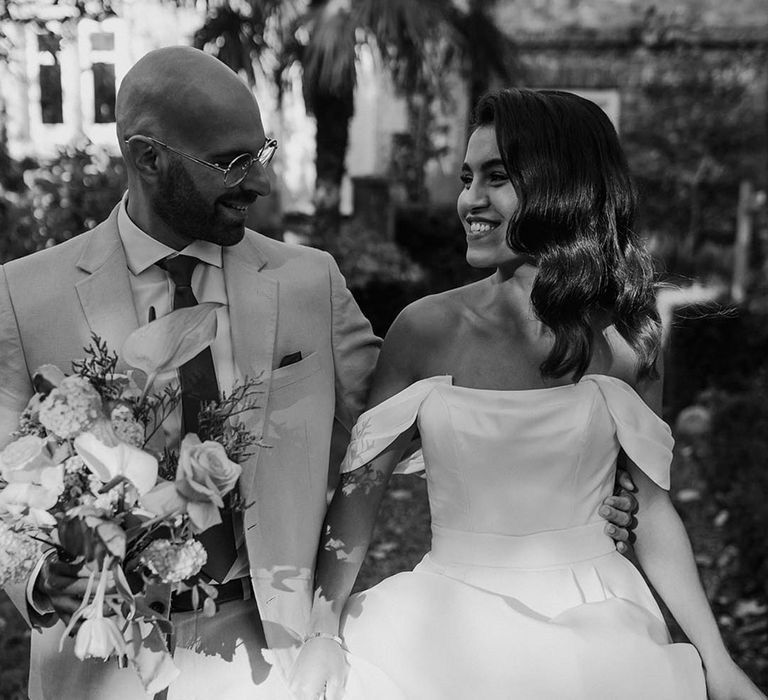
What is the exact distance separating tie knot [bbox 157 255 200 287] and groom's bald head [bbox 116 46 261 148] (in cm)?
26

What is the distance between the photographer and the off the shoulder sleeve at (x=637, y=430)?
253 centimetres

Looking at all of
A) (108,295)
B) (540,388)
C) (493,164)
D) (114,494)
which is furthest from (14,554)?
(493,164)

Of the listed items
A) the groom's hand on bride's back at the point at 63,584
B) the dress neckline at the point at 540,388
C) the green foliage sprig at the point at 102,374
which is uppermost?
the green foliage sprig at the point at 102,374

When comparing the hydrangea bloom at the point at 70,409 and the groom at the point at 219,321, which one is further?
the groom at the point at 219,321

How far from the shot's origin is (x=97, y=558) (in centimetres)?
174

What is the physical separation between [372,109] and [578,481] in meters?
11.7

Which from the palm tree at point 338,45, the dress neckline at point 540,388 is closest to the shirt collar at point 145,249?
the dress neckline at point 540,388

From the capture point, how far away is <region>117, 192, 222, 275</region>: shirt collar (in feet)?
7.76

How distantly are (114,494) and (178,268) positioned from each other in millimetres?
730

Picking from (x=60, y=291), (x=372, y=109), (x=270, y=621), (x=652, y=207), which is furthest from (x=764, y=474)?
(x=372, y=109)

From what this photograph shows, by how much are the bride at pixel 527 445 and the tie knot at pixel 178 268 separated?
20.9 inches

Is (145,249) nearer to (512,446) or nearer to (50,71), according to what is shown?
(512,446)

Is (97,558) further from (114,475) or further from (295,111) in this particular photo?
(295,111)

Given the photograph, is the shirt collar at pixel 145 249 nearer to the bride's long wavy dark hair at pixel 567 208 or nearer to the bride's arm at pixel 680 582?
the bride's long wavy dark hair at pixel 567 208
